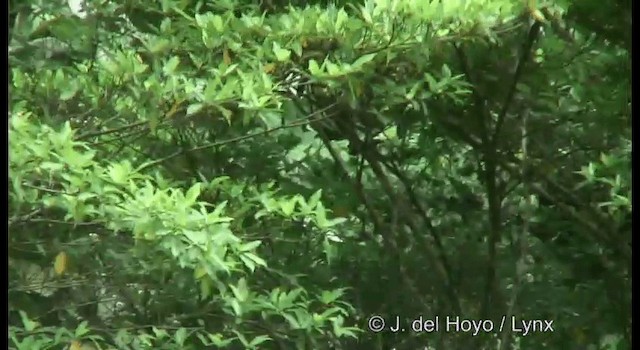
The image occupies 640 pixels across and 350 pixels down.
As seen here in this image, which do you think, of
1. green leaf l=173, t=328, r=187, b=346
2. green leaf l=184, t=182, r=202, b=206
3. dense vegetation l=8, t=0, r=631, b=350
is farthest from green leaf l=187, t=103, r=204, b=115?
green leaf l=173, t=328, r=187, b=346

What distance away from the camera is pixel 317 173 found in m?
1.47

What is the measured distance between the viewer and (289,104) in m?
1.43

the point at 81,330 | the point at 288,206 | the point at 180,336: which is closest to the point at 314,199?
the point at 288,206

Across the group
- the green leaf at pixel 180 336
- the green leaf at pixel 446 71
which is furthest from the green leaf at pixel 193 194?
the green leaf at pixel 446 71

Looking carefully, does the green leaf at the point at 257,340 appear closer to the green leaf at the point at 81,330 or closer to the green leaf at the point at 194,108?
the green leaf at the point at 81,330

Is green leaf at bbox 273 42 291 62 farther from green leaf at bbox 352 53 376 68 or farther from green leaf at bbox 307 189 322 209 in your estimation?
green leaf at bbox 307 189 322 209

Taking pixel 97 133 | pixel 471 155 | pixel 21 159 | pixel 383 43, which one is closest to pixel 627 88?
pixel 471 155

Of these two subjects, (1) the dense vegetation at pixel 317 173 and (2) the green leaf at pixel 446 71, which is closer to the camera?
(1) the dense vegetation at pixel 317 173

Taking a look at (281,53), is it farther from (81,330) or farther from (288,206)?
(81,330)

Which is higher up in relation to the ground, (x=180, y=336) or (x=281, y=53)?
(x=281, y=53)

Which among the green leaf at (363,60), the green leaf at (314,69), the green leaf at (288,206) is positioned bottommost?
the green leaf at (288,206)

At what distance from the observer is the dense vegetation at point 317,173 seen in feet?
4.42

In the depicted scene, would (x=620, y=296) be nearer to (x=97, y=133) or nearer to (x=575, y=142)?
(x=575, y=142)

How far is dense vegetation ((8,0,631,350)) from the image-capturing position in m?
1.35
